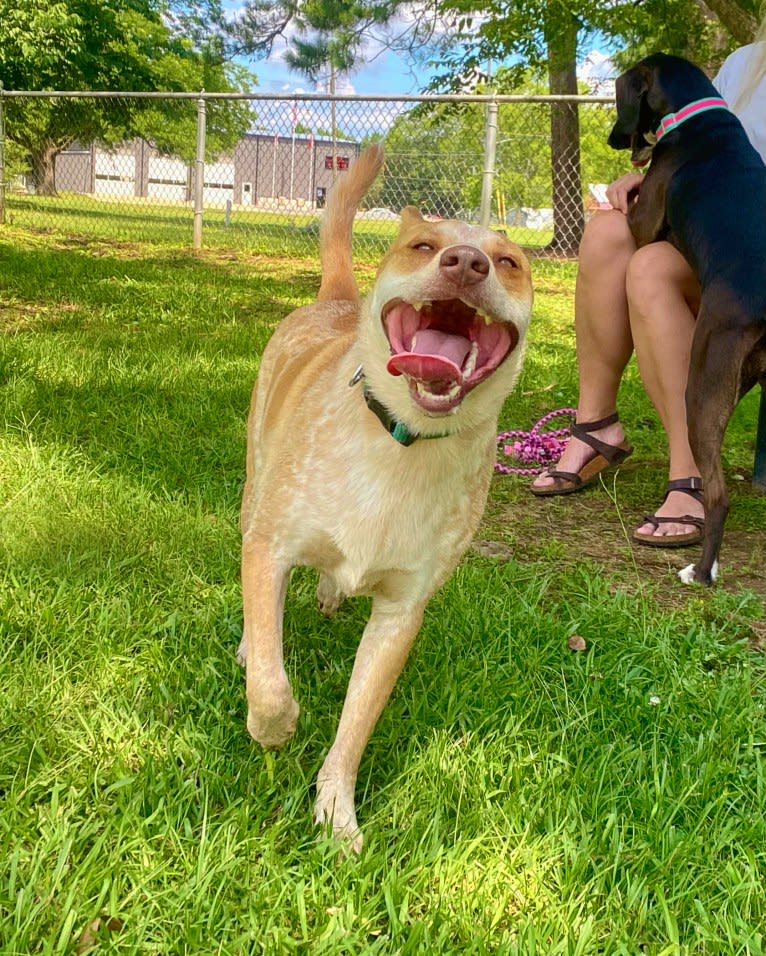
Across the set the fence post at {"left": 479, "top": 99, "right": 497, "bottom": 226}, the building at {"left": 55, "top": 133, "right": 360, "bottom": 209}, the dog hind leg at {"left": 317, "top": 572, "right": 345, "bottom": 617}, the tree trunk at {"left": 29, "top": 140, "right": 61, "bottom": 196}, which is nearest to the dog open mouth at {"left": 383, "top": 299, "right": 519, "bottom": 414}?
Answer: the dog hind leg at {"left": 317, "top": 572, "right": 345, "bottom": 617}

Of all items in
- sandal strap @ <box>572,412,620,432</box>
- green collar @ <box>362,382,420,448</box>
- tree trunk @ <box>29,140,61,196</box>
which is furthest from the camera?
tree trunk @ <box>29,140,61,196</box>

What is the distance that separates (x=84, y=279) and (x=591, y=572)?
236 inches

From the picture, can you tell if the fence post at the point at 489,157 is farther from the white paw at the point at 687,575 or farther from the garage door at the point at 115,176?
the garage door at the point at 115,176

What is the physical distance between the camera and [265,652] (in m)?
1.89

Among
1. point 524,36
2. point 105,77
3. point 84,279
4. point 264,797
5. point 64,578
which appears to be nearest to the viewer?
point 264,797

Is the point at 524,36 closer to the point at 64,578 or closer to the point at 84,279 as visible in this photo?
the point at 84,279

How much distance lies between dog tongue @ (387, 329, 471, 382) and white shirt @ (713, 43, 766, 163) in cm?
268

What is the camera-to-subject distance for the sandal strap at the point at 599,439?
4.06m

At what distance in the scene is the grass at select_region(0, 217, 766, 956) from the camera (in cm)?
156

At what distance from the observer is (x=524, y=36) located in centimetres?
1130

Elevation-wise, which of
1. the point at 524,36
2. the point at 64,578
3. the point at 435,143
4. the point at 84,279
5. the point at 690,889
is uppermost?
the point at 524,36

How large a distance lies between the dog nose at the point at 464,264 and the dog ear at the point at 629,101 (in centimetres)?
293

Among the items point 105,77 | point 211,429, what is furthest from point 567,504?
point 105,77

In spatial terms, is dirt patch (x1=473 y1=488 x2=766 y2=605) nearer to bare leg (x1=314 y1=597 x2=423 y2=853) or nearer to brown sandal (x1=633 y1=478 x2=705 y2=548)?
brown sandal (x1=633 y1=478 x2=705 y2=548)
